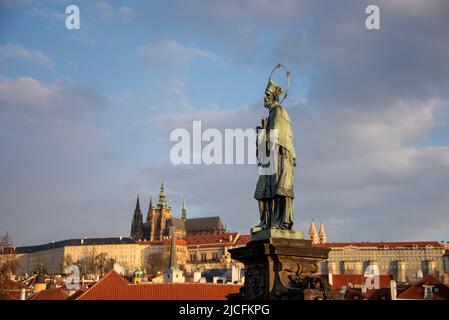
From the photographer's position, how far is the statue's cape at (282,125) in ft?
37.6

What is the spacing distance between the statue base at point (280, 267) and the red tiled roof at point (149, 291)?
25.1m

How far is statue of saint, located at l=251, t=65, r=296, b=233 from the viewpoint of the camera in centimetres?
1126

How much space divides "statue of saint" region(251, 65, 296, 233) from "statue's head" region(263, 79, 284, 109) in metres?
0.37

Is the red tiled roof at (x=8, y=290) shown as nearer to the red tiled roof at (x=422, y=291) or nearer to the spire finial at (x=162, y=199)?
the red tiled roof at (x=422, y=291)

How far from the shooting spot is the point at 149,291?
122 ft

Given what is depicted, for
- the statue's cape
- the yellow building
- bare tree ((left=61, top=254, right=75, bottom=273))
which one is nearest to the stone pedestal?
the statue's cape

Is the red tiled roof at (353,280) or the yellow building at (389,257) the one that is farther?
the yellow building at (389,257)

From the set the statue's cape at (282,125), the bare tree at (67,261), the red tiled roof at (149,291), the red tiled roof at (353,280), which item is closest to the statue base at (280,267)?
the statue's cape at (282,125)

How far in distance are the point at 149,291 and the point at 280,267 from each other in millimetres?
28138

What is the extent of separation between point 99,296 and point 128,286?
7.29 ft

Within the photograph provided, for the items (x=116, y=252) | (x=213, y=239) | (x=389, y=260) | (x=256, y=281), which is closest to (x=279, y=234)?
(x=256, y=281)
